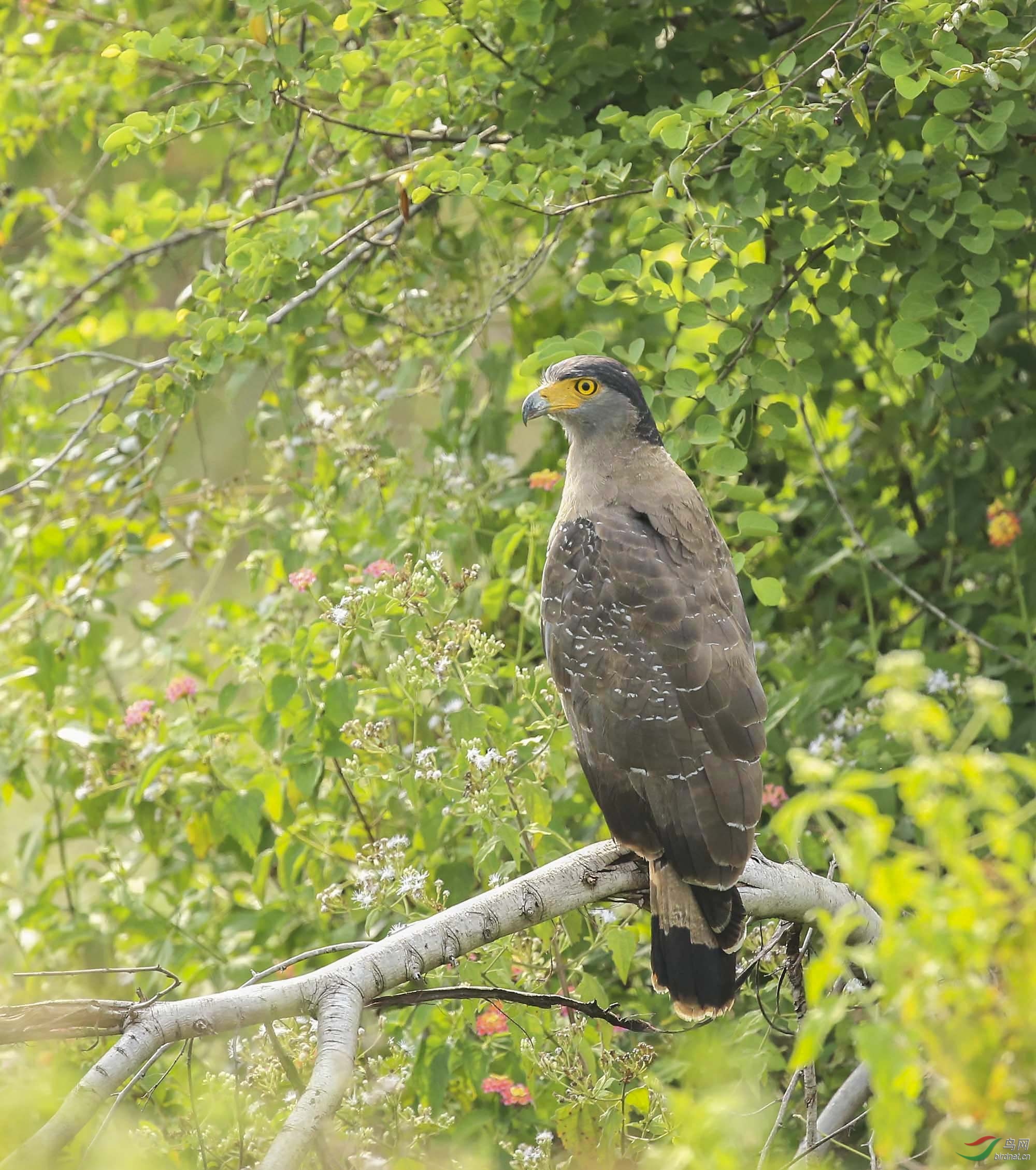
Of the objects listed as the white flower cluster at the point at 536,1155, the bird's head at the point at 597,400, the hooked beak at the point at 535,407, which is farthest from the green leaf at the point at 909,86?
the white flower cluster at the point at 536,1155

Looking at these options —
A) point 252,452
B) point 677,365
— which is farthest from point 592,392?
point 252,452

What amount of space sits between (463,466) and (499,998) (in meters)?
1.97

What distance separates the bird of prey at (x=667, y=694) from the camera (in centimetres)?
→ 241

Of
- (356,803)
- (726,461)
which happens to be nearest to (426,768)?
(356,803)

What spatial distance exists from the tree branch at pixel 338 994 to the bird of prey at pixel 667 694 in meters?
0.14

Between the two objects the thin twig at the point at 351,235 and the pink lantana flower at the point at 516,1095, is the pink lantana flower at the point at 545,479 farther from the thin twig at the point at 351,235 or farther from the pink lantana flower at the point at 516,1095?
the pink lantana flower at the point at 516,1095

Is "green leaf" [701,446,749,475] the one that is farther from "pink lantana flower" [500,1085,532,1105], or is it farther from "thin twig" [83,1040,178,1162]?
"thin twig" [83,1040,178,1162]

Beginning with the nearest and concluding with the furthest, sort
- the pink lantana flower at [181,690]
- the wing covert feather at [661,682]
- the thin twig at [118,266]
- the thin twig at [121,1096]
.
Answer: the thin twig at [121,1096] → the wing covert feather at [661,682] → the pink lantana flower at [181,690] → the thin twig at [118,266]

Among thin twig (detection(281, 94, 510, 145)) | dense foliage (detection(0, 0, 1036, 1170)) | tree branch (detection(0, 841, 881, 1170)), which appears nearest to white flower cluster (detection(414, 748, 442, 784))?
dense foliage (detection(0, 0, 1036, 1170))

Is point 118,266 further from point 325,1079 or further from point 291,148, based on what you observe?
point 325,1079

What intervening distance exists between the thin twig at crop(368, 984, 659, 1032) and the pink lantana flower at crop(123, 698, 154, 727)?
158cm

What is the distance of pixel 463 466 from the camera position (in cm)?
362

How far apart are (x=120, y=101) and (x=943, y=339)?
2.96 metres

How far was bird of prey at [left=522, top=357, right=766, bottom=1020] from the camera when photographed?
7.91 feet
